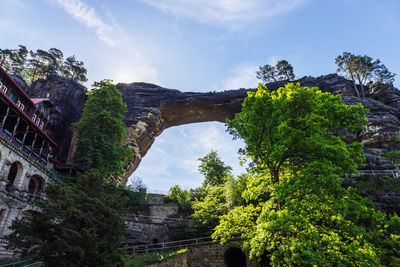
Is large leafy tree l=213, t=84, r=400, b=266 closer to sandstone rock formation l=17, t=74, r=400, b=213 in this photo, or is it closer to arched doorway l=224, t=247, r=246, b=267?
arched doorway l=224, t=247, r=246, b=267

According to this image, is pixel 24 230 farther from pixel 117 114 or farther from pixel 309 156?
pixel 117 114

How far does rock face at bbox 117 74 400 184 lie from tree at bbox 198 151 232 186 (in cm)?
851

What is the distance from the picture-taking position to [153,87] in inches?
1922

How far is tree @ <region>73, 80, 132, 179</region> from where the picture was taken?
24.5 meters

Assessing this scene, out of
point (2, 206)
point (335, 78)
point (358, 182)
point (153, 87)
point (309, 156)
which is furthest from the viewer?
point (153, 87)

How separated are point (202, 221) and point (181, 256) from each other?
5.59 metres

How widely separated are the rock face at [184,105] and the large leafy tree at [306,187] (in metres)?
28.9

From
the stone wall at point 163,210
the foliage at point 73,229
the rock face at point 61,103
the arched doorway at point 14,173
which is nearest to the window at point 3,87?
the arched doorway at point 14,173

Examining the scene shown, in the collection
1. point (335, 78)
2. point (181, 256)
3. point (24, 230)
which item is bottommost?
point (181, 256)

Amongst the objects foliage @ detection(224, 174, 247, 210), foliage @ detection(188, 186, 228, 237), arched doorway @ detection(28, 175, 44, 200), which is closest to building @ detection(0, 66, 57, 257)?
arched doorway @ detection(28, 175, 44, 200)

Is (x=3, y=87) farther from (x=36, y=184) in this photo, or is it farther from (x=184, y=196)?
(x=184, y=196)

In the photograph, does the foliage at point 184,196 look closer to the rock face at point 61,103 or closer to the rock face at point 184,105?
the rock face at point 184,105

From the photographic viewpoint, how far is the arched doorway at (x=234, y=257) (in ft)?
65.7

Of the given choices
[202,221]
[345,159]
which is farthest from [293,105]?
[202,221]
